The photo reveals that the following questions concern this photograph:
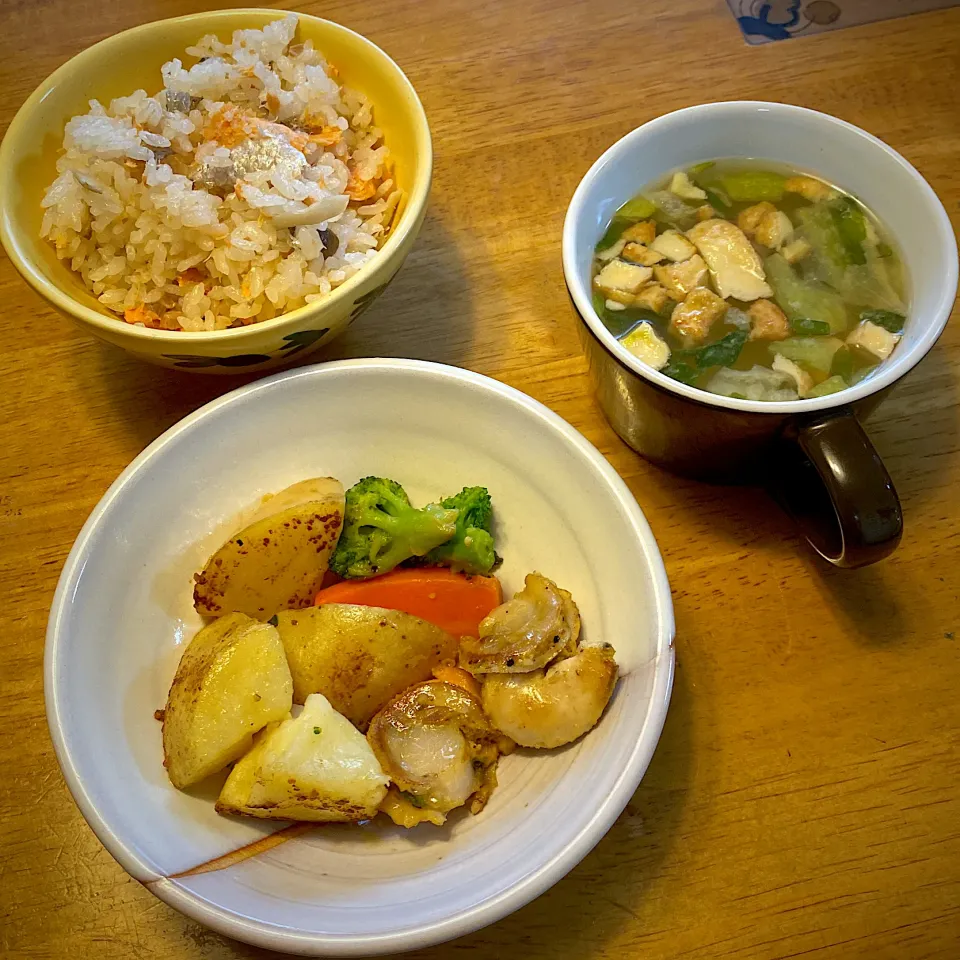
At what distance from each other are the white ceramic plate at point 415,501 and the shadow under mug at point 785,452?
0.12 meters

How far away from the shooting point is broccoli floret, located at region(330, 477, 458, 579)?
1.13 m

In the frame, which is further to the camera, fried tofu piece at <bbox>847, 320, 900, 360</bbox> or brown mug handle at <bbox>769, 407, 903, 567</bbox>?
fried tofu piece at <bbox>847, 320, 900, 360</bbox>

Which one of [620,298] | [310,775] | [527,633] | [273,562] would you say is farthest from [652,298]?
[310,775]

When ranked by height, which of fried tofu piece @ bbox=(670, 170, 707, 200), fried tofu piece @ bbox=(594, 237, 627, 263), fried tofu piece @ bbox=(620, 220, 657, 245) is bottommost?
fried tofu piece @ bbox=(594, 237, 627, 263)

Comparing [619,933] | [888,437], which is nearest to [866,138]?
[888,437]

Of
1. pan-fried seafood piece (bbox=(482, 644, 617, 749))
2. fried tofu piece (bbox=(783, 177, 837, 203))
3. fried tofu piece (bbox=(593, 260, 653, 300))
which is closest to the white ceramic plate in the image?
pan-fried seafood piece (bbox=(482, 644, 617, 749))

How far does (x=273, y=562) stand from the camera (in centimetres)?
110

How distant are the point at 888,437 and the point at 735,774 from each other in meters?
0.59

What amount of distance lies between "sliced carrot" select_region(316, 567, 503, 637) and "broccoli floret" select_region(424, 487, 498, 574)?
31 mm

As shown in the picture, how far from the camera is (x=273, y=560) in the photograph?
3.62 ft

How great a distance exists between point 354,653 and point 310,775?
6.2 inches

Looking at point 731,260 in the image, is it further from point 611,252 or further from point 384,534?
point 384,534

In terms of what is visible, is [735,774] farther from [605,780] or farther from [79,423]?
[79,423]

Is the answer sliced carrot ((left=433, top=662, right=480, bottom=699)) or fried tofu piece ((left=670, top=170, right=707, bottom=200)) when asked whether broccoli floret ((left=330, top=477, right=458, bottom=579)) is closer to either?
sliced carrot ((left=433, top=662, right=480, bottom=699))
